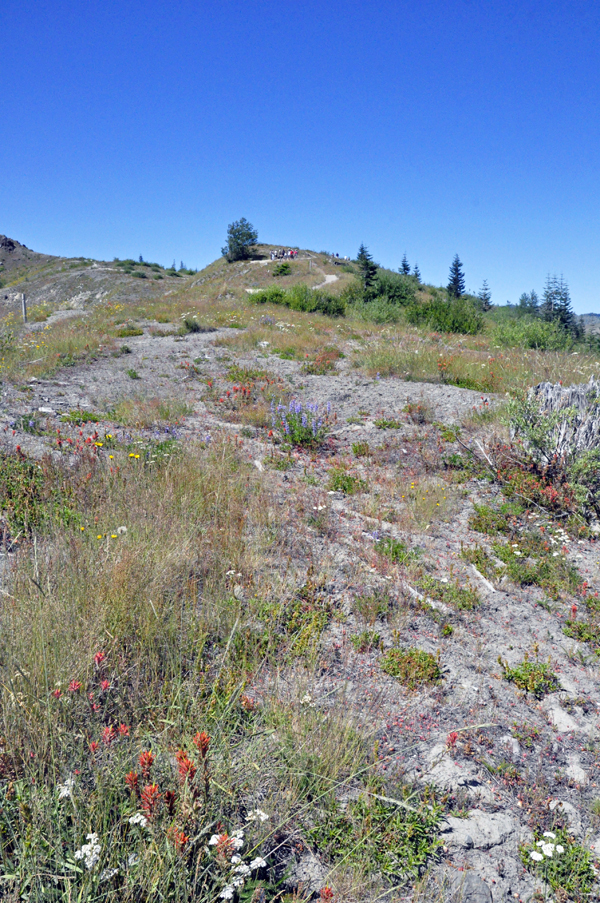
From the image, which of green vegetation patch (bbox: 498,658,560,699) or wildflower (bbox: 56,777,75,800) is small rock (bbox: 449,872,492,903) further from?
wildflower (bbox: 56,777,75,800)

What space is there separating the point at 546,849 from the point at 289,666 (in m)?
1.38

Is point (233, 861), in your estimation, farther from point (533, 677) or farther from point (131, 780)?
point (533, 677)

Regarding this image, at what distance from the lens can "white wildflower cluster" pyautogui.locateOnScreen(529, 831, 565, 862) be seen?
6.73ft

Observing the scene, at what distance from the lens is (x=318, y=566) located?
4043 millimetres

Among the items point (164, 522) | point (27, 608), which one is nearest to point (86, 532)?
point (164, 522)

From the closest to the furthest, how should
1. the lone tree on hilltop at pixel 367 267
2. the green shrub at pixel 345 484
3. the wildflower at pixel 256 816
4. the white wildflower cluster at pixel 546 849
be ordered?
the wildflower at pixel 256 816 → the white wildflower cluster at pixel 546 849 → the green shrub at pixel 345 484 → the lone tree on hilltop at pixel 367 267

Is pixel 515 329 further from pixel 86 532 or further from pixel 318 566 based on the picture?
pixel 86 532

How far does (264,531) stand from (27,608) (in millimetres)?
1996

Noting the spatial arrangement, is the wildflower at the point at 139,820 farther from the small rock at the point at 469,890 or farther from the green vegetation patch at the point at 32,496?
the green vegetation patch at the point at 32,496

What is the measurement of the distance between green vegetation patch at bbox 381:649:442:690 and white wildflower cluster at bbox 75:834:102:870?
5.98ft

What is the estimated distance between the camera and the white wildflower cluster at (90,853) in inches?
60.2

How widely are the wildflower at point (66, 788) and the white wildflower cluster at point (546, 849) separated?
1786 mm

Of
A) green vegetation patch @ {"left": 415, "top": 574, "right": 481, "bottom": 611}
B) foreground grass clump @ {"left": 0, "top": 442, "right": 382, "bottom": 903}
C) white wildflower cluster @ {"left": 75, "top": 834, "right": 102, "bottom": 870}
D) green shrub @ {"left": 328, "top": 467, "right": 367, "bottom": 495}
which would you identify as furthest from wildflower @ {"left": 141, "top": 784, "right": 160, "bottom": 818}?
green shrub @ {"left": 328, "top": 467, "right": 367, "bottom": 495}

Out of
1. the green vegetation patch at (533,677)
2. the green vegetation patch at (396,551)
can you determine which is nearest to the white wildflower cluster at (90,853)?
the green vegetation patch at (533,677)
